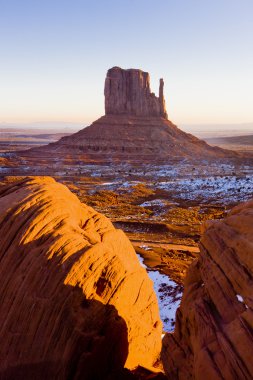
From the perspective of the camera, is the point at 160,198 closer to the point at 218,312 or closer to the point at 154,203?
the point at 154,203

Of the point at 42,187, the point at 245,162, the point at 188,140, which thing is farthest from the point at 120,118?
the point at 42,187

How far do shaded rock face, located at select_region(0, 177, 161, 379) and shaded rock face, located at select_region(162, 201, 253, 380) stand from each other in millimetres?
2119

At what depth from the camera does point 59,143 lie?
139125mm

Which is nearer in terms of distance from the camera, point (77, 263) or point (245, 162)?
point (77, 263)

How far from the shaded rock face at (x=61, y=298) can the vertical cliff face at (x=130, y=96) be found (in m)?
142

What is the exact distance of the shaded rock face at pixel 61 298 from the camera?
1166cm

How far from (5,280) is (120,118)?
457ft

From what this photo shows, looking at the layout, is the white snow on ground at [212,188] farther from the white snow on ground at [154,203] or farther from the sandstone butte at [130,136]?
the sandstone butte at [130,136]

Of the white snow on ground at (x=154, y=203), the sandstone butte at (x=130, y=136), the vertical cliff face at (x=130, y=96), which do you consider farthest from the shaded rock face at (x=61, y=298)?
the vertical cliff face at (x=130, y=96)

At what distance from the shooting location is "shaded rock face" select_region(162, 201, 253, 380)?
27.9 ft

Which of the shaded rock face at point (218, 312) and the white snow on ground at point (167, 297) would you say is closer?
the shaded rock face at point (218, 312)

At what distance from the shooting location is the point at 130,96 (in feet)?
506

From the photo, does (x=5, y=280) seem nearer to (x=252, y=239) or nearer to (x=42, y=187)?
(x=42, y=187)

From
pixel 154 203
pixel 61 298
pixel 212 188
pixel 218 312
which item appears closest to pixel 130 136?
pixel 212 188
